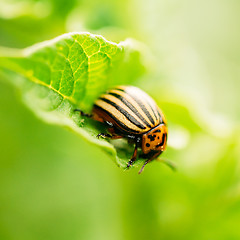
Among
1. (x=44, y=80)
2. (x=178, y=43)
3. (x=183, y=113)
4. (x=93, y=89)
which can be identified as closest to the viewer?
(x=44, y=80)

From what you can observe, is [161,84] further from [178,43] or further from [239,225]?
[178,43]

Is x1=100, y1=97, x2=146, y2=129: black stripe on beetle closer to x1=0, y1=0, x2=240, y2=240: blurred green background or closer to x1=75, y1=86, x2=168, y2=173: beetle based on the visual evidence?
x1=75, y1=86, x2=168, y2=173: beetle

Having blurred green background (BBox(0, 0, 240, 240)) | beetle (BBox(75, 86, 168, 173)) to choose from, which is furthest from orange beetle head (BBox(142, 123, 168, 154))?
blurred green background (BBox(0, 0, 240, 240))

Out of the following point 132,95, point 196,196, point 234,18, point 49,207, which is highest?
point 234,18

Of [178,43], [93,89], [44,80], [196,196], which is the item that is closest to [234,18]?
[178,43]

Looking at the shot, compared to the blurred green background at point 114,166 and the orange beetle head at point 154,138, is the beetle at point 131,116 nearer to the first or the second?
the orange beetle head at point 154,138

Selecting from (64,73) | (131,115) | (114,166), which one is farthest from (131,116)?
(114,166)

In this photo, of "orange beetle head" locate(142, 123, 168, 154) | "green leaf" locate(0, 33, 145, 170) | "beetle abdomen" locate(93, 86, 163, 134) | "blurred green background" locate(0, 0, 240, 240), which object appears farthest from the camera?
"blurred green background" locate(0, 0, 240, 240)
